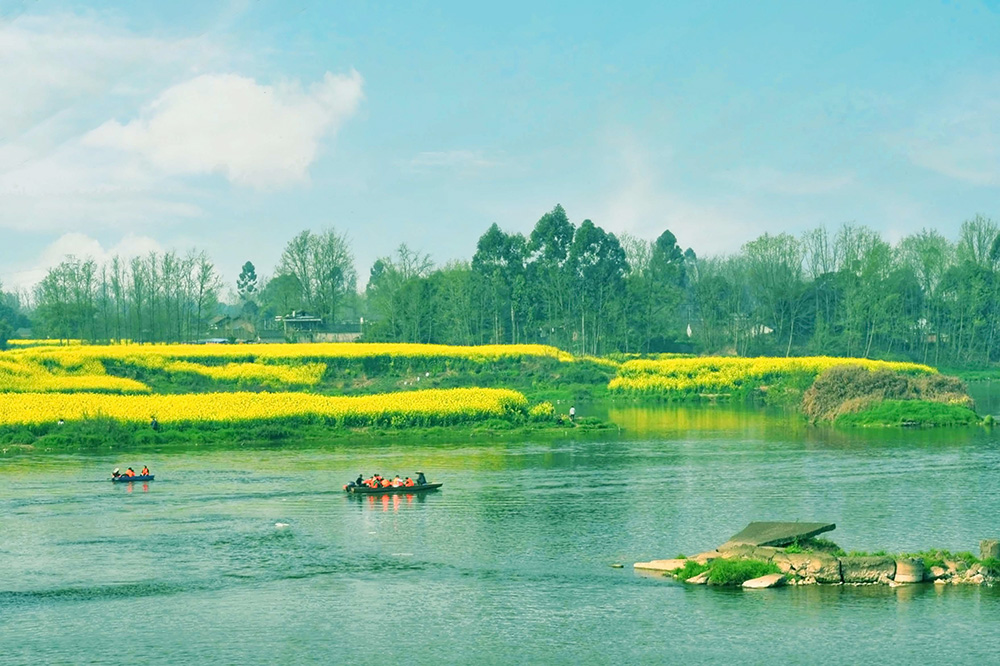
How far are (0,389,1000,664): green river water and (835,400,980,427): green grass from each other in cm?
940

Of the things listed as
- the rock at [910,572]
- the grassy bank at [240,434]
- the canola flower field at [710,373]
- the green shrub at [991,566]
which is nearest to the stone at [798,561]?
the rock at [910,572]

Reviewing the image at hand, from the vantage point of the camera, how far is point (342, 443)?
188 feet

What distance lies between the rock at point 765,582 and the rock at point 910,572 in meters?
2.65

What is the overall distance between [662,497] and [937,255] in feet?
312

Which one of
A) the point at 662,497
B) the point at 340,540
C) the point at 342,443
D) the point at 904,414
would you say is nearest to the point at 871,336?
the point at 904,414

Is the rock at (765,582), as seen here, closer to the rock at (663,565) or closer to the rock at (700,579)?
the rock at (700,579)

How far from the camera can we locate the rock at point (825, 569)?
92.5ft

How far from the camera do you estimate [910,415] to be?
64062mm

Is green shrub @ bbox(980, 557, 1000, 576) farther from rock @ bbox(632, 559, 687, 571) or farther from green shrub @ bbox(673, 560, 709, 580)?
rock @ bbox(632, 559, 687, 571)

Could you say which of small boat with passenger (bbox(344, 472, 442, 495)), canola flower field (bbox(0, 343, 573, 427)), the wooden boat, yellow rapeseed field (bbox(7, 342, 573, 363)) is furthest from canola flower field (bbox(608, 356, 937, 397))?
the wooden boat

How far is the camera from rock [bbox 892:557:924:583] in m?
28.0

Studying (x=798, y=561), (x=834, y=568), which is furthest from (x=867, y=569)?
(x=798, y=561)

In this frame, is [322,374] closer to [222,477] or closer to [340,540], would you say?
[222,477]

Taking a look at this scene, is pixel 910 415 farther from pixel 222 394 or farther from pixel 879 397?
pixel 222 394
